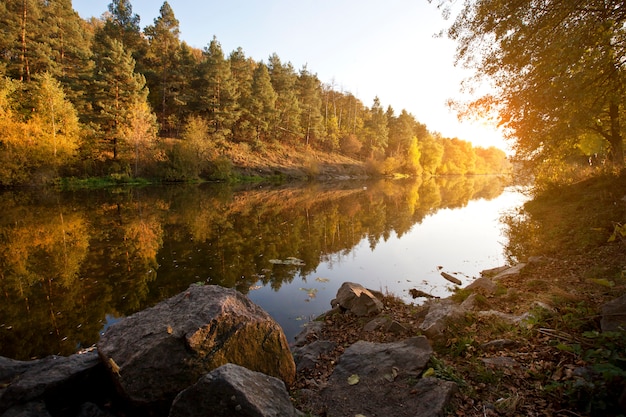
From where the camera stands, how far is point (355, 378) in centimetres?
475

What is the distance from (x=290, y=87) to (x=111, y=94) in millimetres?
40405

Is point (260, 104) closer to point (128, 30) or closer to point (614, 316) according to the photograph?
point (128, 30)

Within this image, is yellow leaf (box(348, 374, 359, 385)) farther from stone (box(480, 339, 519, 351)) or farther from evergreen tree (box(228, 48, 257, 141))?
evergreen tree (box(228, 48, 257, 141))

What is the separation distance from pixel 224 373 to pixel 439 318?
4.54 metres

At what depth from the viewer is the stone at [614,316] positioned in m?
3.89

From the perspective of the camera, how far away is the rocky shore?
332cm

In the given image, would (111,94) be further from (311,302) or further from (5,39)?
(311,302)

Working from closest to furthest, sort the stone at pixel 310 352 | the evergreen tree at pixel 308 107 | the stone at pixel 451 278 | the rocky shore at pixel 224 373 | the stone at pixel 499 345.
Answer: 1. the rocky shore at pixel 224 373
2. the stone at pixel 499 345
3. the stone at pixel 310 352
4. the stone at pixel 451 278
5. the evergreen tree at pixel 308 107

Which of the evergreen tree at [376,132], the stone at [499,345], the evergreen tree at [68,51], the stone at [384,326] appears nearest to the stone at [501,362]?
the stone at [499,345]

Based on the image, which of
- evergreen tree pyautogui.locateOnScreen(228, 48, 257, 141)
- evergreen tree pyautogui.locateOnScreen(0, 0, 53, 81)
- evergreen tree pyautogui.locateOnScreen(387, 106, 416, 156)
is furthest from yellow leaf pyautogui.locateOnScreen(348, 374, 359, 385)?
evergreen tree pyautogui.locateOnScreen(387, 106, 416, 156)

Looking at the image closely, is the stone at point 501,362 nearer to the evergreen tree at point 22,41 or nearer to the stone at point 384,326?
the stone at point 384,326

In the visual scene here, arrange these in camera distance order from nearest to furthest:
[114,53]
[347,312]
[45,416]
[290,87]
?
[45,416] < [347,312] < [114,53] < [290,87]

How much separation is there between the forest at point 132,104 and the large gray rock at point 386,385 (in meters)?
39.7

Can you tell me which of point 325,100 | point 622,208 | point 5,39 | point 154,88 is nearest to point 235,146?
point 154,88
